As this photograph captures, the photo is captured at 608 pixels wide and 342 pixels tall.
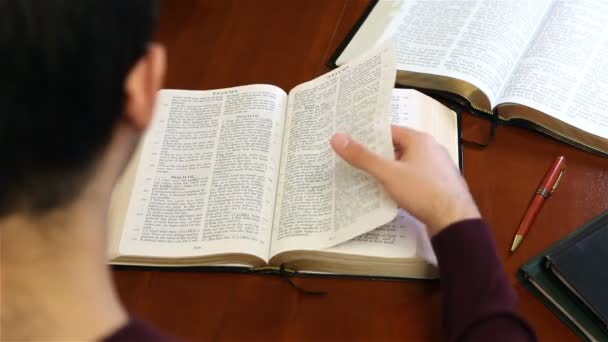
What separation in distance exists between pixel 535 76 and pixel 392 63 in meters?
0.25

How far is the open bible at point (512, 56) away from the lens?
81 cm

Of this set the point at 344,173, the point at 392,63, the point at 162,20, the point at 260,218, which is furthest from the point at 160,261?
the point at 162,20

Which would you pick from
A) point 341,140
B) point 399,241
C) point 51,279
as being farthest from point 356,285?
point 51,279

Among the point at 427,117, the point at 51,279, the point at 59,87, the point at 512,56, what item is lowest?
the point at 51,279

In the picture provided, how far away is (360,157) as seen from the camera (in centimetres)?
70

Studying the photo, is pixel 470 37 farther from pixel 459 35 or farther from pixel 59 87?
pixel 59 87

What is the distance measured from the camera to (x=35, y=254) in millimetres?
425

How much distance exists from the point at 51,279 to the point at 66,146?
0.11 m

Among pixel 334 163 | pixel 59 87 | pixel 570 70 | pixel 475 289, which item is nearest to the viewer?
pixel 59 87

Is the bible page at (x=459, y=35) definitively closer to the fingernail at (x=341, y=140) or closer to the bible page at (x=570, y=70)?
the bible page at (x=570, y=70)

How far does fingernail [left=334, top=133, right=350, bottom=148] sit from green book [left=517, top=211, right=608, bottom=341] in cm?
26

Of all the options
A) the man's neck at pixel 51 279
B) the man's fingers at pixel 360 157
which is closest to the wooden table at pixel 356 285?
the man's fingers at pixel 360 157

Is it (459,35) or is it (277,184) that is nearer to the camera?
(277,184)

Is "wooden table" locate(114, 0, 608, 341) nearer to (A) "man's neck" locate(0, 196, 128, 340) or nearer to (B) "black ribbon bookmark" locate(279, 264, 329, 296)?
(B) "black ribbon bookmark" locate(279, 264, 329, 296)
